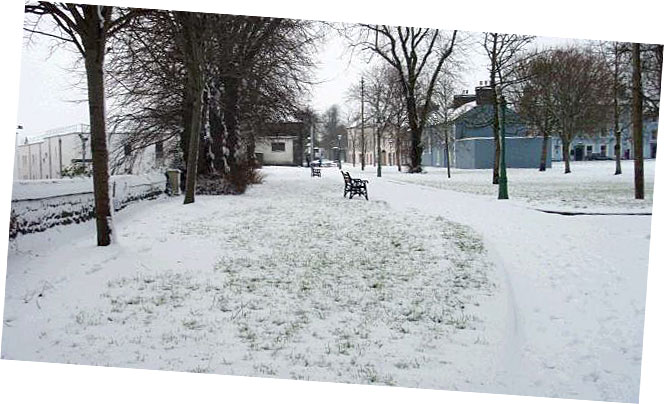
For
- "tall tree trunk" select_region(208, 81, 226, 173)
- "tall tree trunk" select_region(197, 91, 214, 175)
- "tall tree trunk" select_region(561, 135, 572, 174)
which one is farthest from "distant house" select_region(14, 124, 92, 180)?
"tall tree trunk" select_region(561, 135, 572, 174)

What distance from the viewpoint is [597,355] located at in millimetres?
2701

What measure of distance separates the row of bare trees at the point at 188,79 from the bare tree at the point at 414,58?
24.3 inches

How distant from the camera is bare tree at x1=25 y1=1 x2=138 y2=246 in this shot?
3.50 metres

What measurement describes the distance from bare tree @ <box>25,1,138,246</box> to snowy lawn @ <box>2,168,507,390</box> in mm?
173

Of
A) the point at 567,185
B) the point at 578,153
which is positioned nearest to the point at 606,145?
the point at 578,153

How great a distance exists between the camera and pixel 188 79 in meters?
5.70

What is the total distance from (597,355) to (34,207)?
3416mm

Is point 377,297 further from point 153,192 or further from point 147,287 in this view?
point 153,192

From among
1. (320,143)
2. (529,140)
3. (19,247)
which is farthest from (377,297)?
(529,140)

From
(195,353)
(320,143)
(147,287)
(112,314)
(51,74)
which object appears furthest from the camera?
(320,143)

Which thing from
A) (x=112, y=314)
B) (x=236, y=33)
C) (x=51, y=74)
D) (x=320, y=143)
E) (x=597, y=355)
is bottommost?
(x=597, y=355)

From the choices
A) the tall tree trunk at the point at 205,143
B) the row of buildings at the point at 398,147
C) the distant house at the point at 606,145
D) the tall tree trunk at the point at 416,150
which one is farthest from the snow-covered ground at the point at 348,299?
the tall tree trunk at the point at 205,143

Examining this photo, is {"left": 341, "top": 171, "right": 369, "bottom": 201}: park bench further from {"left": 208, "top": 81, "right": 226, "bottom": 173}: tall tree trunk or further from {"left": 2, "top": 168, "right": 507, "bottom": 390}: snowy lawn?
{"left": 208, "top": 81, "right": 226, "bottom": 173}: tall tree trunk

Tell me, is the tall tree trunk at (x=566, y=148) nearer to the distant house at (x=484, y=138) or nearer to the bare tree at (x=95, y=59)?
the distant house at (x=484, y=138)
